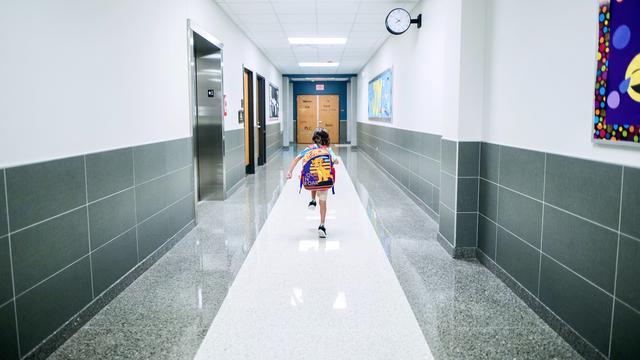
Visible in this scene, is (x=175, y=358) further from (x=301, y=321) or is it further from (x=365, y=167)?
(x=365, y=167)

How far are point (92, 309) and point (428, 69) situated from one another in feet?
16.4

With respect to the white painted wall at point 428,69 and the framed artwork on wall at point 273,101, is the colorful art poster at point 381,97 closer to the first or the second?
the white painted wall at point 428,69

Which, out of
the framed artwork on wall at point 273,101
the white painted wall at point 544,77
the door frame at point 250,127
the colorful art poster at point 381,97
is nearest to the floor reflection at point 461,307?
the white painted wall at point 544,77

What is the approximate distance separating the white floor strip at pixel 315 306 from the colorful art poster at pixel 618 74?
148cm

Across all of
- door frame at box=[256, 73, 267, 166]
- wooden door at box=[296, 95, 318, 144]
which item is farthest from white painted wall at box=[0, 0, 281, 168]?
wooden door at box=[296, 95, 318, 144]

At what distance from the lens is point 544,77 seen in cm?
317

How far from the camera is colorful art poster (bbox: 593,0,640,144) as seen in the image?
7.34ft

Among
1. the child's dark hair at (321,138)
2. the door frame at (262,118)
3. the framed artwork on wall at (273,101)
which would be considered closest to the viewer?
the child's dark hair at (321,138)

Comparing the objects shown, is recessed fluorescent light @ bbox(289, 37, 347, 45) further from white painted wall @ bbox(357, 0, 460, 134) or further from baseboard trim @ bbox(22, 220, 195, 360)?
baseboard trim @ bbox(22, 220, 195, 360)

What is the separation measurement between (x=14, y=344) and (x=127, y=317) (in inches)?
32.5

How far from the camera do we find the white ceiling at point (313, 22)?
23.2 ft

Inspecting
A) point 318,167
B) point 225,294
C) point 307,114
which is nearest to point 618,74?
point 225,294

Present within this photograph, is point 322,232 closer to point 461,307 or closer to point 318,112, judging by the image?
point 461,307

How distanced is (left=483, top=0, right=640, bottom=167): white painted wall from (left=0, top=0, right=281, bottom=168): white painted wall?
2.92 meters
